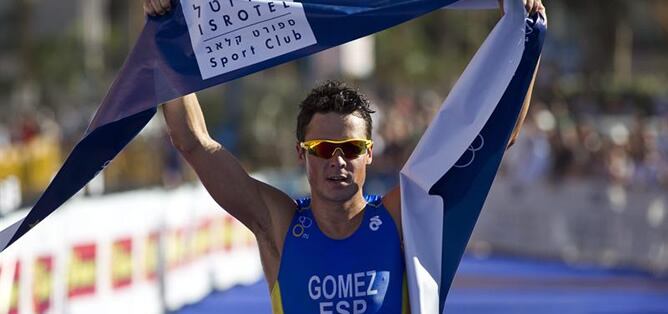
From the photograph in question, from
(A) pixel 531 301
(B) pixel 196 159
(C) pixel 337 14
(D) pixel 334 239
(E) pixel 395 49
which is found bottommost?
(A) pixel 531 301

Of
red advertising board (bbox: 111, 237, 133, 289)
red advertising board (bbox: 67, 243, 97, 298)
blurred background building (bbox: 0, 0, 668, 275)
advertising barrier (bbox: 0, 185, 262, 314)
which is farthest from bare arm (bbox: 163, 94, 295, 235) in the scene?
red advertising board (bbox: 111, 237, 133, 289)

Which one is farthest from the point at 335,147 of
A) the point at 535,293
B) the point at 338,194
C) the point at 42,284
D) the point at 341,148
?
the point at 535,293

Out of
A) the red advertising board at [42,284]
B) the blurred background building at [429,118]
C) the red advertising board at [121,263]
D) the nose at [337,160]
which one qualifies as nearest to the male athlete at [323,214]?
the nose at [337,160]

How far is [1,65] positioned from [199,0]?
6646 cm

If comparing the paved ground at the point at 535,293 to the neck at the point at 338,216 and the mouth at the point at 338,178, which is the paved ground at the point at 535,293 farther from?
the mouth at the point at 338,178

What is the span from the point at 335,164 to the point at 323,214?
0.69 ft

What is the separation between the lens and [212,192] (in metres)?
5.22

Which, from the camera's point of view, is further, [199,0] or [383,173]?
[383,173]

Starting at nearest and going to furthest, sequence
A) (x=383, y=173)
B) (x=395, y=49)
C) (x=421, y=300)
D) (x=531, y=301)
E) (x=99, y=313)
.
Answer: (x=421, y=300) → (x=99, y=313) → (x=531, y=301) → (x=383, y=173) → (x=395, y=49)

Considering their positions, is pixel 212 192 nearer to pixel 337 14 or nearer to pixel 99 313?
pixel 337 14

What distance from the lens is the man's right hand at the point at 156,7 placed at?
5328 mm

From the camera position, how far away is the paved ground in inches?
550

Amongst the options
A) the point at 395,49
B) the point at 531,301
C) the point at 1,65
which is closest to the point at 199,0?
the point at 531,301

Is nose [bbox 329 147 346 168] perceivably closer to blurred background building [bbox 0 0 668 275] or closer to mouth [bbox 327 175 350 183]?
mouth [bbox 327 175 350 183]
